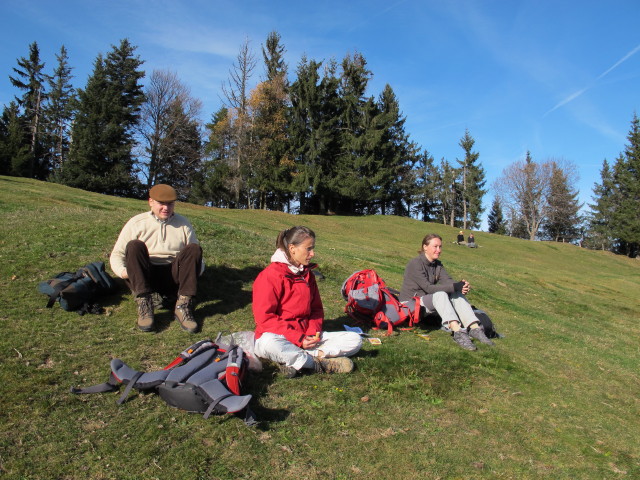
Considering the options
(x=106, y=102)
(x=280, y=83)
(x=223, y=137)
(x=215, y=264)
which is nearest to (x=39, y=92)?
(x=106, y=102)

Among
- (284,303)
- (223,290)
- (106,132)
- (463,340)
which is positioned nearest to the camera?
(284,303)

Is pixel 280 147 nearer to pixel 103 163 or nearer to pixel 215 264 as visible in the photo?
pixel 103 163

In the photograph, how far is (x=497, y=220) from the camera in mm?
80188

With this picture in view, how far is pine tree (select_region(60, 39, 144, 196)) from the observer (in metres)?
41.7

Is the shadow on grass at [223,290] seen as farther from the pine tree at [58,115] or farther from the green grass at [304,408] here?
the pine tree at [58,115]

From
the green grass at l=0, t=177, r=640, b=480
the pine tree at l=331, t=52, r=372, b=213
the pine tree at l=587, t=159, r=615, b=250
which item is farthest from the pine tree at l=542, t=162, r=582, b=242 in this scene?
the green grass at l=0, t=177, r=640, b=480

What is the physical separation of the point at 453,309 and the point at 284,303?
275 cm

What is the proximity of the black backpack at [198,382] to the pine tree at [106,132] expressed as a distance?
141 ft

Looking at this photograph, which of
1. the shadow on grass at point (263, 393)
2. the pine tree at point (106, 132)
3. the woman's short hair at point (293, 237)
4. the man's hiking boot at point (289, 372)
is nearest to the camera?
the shadow on grass at point (263, 393)

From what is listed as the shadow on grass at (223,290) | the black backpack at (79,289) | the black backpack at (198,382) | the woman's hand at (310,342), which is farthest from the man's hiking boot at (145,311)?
the woman's hand at (310,342)

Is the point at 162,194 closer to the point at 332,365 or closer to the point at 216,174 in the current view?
the point at 332,365

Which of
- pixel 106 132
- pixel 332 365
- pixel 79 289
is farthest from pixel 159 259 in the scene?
pixel 106 132

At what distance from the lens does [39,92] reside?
173ft

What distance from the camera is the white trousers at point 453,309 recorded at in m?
6.13
